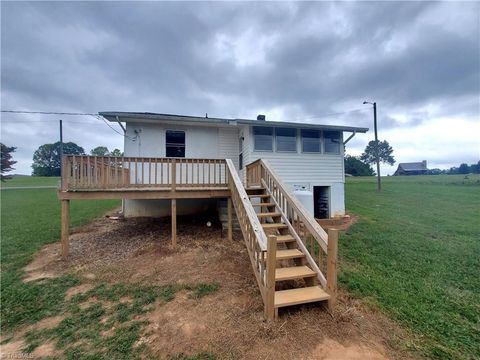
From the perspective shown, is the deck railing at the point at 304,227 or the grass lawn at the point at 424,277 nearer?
the grass lawn at the point at 424,277

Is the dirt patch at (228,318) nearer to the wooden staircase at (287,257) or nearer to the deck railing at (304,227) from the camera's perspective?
the wooden staircase at (287,257)

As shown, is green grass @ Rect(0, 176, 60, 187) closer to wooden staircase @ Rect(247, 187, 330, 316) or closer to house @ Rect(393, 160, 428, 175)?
wooden staircase @ Rect(247, 187, 330, 316)

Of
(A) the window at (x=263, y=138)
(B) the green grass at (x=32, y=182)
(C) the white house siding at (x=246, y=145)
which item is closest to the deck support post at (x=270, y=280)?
(C) the white house siding at (x=246, y=145)

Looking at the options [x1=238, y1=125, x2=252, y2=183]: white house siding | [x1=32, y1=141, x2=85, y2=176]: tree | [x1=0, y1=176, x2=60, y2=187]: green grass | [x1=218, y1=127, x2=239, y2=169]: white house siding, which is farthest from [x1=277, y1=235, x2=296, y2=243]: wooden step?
[x1=32, y1=141, x2=85, y2=176]: tree

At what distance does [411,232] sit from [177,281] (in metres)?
7.44

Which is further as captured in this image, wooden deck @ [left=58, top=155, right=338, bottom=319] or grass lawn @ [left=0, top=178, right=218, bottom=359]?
wooden deck @ [left=58, top=155, right=338, bottom=319]

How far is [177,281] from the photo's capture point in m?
4.17

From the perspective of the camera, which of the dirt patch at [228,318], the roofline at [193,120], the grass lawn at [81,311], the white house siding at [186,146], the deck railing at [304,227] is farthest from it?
the white house siding at [186,146]

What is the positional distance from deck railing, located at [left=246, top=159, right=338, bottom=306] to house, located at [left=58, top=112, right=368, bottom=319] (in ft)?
0.08

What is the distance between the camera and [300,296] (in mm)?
3111

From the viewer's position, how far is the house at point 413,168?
6110cm

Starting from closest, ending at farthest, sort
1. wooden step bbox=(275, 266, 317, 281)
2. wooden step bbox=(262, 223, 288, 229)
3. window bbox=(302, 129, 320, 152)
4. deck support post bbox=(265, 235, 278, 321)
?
1. deck support post bbox=(265, 235, 278, 321)
2. wooden step bbox=(275, 266, 317, 281)
3. wooden step bbox=(262, 223, 288, 229)
4. window bbox=(302, 129, 320, 152)

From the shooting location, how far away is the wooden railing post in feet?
9.96

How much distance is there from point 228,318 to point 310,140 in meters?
7.28
